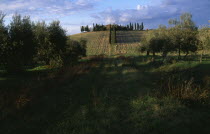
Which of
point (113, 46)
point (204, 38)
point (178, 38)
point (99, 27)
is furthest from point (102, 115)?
point (99, 27)

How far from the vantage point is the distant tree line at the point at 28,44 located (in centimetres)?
1919

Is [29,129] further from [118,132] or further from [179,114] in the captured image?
[179,114]

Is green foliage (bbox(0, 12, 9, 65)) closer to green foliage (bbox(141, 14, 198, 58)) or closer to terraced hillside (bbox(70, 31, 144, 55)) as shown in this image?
green foliage (bbox(141, 14, 198, 58))

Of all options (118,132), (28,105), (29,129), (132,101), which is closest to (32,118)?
(29,129)

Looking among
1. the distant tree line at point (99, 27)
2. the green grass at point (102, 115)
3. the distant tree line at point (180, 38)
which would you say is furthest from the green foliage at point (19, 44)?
the distant tree line at point (99, 27)

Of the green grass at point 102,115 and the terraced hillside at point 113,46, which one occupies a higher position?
the terraced hillside at point 113,46

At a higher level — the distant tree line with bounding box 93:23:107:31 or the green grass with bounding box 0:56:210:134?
the distant tree line with bounding box 93:23:107:31

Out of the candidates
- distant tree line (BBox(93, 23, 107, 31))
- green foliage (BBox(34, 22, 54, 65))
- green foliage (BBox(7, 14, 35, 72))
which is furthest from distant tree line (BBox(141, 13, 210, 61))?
distant tree line (BBox(93, 23, 107, 31))

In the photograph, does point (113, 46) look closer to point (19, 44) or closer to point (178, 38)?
point (178, 38)

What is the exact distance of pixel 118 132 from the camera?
604 centimetres

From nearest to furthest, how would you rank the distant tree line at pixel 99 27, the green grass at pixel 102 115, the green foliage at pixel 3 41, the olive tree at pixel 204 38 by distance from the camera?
the green grass at pixel 102 115
the green foliage at pixel 3 41
the olive tree at pixel 204 38
the distant tree line at pixel 99 27

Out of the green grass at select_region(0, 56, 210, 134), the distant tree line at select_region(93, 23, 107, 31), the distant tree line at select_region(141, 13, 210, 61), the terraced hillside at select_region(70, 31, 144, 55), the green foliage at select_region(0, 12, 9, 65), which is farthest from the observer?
the distant tree line at select_region(93, 23, 107, 31)

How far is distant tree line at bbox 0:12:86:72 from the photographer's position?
19.2m

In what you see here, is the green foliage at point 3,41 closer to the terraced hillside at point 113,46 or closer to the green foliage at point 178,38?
the green foliage at point 178,38
